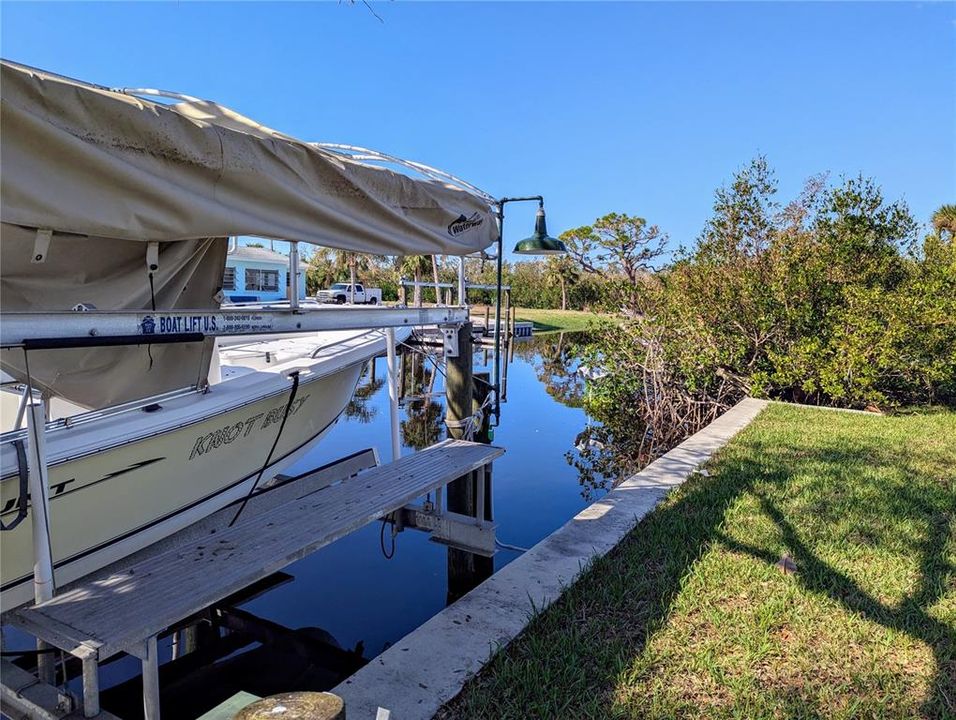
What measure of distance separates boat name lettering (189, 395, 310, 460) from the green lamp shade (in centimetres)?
348

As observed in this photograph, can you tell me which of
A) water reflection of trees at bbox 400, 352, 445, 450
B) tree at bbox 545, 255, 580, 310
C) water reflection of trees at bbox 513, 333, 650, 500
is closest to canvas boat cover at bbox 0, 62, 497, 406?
water reflection of trees at bbox 513, 333, 650, 500

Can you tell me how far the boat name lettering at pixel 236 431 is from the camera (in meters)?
4.14

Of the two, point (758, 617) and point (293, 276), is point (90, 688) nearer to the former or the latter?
point (293, 276)

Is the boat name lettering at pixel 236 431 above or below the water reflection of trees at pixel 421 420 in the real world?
above

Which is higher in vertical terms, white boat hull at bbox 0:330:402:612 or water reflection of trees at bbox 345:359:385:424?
white boat hull at bbox 0:330:402:612

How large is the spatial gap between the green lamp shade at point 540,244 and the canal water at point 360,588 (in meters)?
1.80

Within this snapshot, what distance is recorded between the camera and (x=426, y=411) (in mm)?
13305

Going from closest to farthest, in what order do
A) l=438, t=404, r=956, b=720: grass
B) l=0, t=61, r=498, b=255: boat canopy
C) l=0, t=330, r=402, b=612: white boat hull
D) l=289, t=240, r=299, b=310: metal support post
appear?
1. l=0, t=61, r=498, b=255: boat canopy
2. l=438, t=404, r=956, b=720: grass
3. l=0, t=330, r=402, b=612: white boat hull
4. l=289, t=240, r=299, b=310: metal support post

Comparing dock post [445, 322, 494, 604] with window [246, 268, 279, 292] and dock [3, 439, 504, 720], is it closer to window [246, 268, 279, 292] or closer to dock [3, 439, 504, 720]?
dock [3, 439, 504, 720]

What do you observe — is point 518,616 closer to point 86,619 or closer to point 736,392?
point 86,619

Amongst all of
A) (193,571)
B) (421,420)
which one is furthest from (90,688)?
(421,420)

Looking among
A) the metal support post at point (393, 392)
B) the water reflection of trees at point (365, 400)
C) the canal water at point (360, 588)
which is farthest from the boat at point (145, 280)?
the water reflection of trees at point (365, 400)

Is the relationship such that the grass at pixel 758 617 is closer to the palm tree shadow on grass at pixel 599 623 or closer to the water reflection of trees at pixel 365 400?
the palm tree shadow on grass at pixel 599 623

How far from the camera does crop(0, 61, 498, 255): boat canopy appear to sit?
199cm
